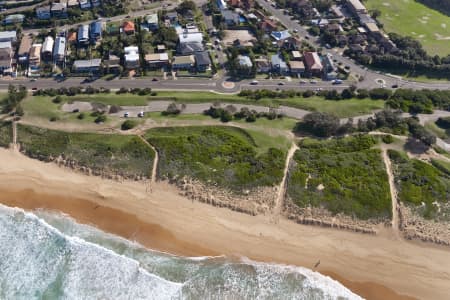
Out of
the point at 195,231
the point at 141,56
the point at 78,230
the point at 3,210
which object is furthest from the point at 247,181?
the point at 141,56

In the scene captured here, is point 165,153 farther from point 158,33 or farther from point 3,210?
point 158,33

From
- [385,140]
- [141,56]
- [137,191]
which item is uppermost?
[141,56]

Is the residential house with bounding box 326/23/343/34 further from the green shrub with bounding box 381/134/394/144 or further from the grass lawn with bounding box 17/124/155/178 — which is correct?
the grass lawn with bounding box 17/124/155/178

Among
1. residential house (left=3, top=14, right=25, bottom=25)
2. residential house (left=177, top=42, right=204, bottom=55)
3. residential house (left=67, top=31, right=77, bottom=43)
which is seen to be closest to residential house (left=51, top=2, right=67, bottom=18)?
residential house (left=3, top=14, right=25, bottom=25)

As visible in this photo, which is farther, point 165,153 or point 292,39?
point 292,39

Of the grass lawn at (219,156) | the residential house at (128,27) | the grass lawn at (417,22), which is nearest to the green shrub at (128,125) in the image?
the grass lawn at (219,156)

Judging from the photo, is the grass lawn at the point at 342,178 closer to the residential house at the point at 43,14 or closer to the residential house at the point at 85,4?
the residential house at the point at 85,4
